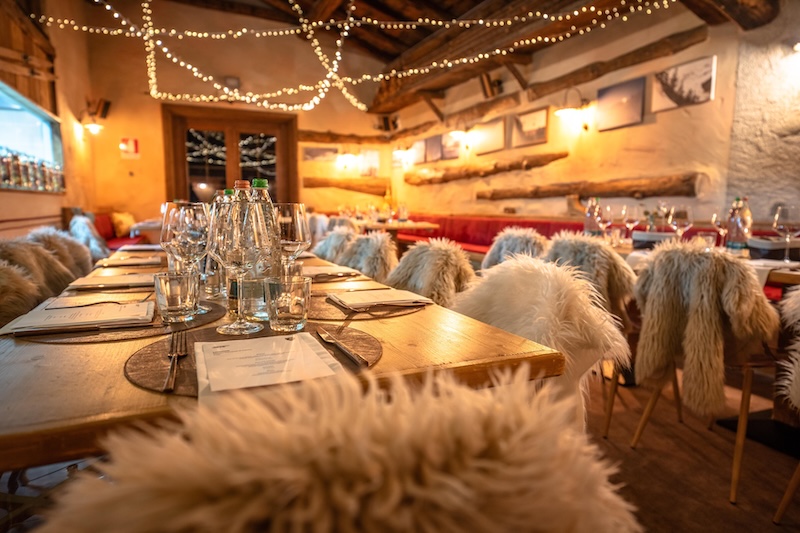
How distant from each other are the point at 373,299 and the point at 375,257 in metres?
1.18

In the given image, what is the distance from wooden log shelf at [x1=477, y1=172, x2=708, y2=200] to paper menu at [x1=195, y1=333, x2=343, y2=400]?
411 cm

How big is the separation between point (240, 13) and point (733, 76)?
24.8 feet

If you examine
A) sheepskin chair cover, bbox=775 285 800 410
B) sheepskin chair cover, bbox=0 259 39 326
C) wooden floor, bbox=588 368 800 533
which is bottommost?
wooden floor, bbox=588 368 800 533

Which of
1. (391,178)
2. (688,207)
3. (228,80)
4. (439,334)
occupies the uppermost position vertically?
(228,80)

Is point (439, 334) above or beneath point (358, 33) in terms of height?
beneath

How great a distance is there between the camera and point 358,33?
8.10 meters

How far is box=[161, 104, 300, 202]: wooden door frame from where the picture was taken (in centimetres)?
807

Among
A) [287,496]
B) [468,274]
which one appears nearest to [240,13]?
[468,274]

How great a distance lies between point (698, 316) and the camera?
175 cm

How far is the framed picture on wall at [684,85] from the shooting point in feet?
12.5

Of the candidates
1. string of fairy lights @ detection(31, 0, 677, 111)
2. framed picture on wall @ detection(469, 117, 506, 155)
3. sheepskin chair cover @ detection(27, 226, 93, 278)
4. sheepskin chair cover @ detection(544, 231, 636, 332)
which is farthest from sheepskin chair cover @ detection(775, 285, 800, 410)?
framed picture on wall @ detection(469, 117, 506, 155)

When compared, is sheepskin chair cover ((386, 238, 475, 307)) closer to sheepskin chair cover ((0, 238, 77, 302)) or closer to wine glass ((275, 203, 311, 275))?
wine glass ((275, 203, 311, 275))

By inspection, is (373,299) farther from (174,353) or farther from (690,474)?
(690,474)

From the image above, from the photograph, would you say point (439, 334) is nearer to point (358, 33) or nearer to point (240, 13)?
point (358, 33)
